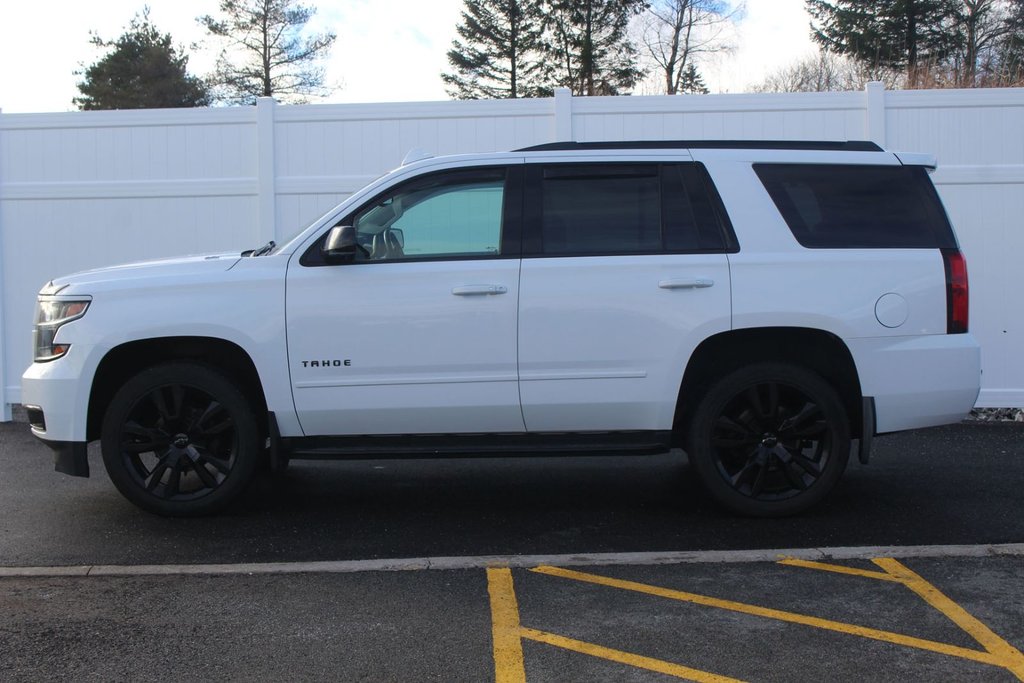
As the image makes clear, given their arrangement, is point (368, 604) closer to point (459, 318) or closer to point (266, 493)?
point (459, 318)

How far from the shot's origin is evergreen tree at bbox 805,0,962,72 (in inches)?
1363

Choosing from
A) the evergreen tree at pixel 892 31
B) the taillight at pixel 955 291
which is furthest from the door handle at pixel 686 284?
the evergreen tree at pixel 892 31

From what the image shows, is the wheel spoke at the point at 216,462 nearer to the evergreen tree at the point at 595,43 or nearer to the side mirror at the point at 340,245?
the side mirror at the point at 340,245

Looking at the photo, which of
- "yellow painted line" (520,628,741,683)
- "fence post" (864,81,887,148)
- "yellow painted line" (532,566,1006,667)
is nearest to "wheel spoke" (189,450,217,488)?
"yellow painted line" (532,566,1006,667)

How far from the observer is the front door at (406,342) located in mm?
5574

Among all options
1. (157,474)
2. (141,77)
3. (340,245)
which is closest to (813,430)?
(340,245)

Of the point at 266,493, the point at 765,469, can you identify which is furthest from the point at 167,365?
the point at 765,469

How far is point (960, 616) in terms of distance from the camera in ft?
13.9

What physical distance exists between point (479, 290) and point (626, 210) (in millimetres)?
950

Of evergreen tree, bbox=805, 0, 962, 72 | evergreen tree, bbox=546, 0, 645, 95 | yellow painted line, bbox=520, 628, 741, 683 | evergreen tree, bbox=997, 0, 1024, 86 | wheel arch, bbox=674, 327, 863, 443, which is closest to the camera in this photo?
yellow painted line, bbox=520, 628, 741, 683

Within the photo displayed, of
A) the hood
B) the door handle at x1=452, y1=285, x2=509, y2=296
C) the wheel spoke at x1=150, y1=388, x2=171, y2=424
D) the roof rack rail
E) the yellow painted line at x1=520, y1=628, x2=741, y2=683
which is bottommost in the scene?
the yellow painted line at x1=520, y1=628, x2=741, y2=683

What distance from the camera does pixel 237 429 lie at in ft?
18.6

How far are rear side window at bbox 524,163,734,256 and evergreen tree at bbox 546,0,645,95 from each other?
104 feet

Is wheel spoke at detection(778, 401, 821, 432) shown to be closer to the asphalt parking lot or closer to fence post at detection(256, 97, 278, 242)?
the asphalt parking lot
